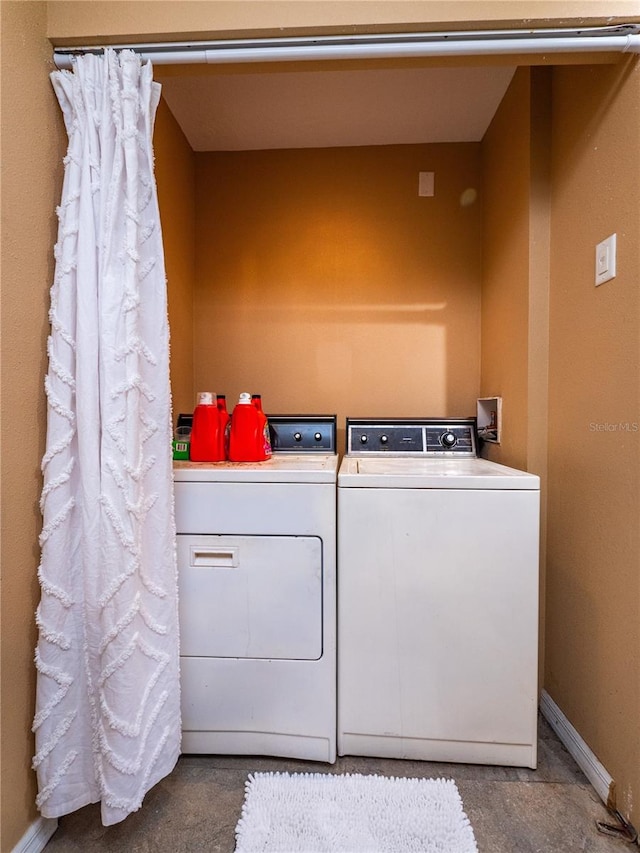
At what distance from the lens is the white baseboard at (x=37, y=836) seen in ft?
3.55

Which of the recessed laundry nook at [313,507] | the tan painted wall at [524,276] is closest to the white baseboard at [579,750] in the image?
the recessed laundry nook at [313,507]

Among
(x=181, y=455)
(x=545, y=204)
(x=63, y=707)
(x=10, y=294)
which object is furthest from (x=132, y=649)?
(x=545, y=204)

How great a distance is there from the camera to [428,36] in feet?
3.72

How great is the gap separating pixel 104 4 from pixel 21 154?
19.8 inches

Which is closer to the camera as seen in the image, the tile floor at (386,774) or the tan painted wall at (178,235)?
the tile floor at (386,774)

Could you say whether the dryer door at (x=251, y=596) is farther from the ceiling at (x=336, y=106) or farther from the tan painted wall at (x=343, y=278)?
the ceiling at (x=336, y=106)

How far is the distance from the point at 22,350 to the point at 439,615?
4.67 ft

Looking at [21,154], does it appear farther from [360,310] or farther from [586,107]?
[586,107]

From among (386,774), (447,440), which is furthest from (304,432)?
(386,774)

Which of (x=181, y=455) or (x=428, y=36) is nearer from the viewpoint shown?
(x=428, y=36)

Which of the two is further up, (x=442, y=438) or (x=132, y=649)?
(x=442, y=438)

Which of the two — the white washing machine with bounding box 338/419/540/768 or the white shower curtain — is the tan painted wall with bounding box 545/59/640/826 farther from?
the white shower curtain

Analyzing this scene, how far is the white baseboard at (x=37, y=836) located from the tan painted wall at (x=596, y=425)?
1.60 metres

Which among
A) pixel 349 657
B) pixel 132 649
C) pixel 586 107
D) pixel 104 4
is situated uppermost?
pixel 104 4
